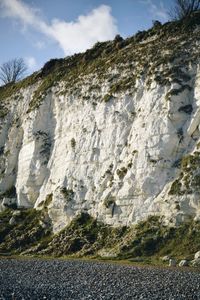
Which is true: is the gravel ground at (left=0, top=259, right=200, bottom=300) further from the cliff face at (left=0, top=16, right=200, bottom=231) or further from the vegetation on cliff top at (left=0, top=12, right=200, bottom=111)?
the vegetation on cliff top at (left=0, top=12, right=200, bottom=111)

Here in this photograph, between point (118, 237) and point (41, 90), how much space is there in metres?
32.8

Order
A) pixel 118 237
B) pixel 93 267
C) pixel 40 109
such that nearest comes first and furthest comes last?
1. pixel 93 267
2. pixel 118 237
3. pixel 40 109

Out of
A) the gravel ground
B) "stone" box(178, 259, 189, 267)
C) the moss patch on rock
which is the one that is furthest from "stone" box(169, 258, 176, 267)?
the moss patch on rock

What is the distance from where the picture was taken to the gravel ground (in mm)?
25500

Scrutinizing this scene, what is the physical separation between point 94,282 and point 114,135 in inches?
1103

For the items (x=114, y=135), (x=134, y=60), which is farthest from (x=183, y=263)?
(x=134, y=60)

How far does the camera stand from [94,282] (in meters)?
30.2

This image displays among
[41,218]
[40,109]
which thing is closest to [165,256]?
[41,218]

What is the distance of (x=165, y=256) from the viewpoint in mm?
39875

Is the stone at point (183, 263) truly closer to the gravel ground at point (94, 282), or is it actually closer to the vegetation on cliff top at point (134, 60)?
the gravel ground at point (94, 282)

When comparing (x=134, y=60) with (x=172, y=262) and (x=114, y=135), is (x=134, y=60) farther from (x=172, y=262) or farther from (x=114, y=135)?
(x=172, y=262)

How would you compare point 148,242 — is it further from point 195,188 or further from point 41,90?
point 41,90

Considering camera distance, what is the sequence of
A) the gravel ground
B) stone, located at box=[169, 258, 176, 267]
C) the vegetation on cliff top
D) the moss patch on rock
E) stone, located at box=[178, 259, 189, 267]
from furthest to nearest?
the vegetation on cliff top < the moss patch on rock < stone, located at box=[169, 258, 176, 267] < stone, located at box=[178, 259, 189, 267] < the gravel ground

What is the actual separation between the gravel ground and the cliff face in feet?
33.5
